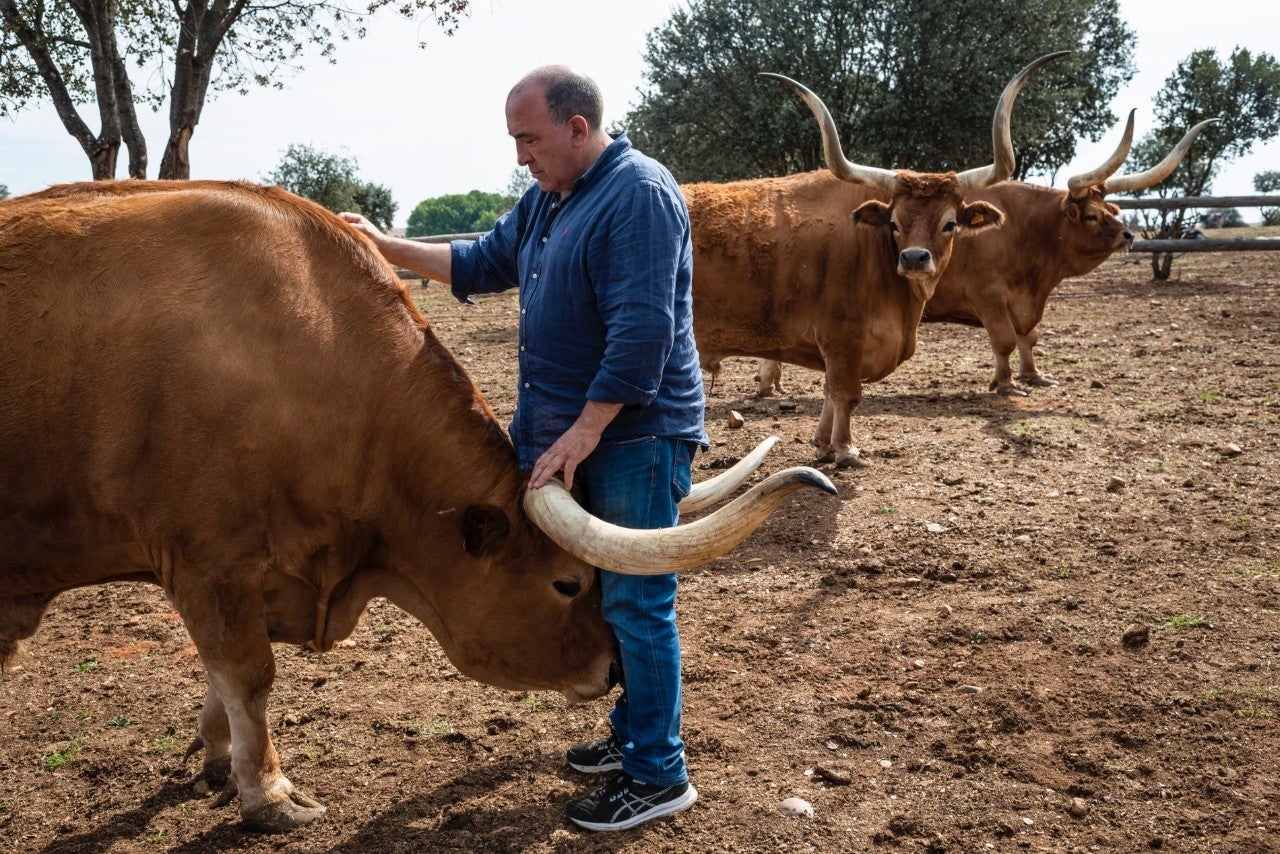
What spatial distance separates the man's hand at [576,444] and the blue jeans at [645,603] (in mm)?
203

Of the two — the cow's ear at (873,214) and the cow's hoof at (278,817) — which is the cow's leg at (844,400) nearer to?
the cow's ear at (873,214)

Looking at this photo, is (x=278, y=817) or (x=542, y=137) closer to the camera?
(x=542, y=137)

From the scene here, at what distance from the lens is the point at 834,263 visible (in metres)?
7.78

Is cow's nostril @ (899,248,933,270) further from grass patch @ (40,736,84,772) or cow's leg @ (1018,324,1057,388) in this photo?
grass patch @ (40,736,84,772)

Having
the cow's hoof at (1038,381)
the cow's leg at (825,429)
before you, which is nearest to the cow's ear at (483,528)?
the cow's leg at (825,429)

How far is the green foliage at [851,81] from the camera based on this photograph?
20281 mm

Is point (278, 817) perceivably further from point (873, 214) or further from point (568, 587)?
point (873, 214)

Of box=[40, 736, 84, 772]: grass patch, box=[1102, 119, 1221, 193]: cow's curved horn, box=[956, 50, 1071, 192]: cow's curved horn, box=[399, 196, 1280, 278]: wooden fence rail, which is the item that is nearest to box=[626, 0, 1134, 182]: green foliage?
box=[399, 196, 1280, 278]: wooden fence rail

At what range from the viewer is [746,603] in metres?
5.42

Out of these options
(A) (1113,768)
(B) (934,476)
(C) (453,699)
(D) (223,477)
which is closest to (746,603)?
(C) (453,699)

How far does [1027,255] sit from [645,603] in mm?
9183

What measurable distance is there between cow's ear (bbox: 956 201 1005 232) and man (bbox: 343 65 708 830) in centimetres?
508

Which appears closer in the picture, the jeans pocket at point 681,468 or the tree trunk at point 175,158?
the jeans pocket at point 681,468

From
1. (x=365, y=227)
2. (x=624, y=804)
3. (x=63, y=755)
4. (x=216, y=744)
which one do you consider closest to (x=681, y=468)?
(x=624, y=804)
